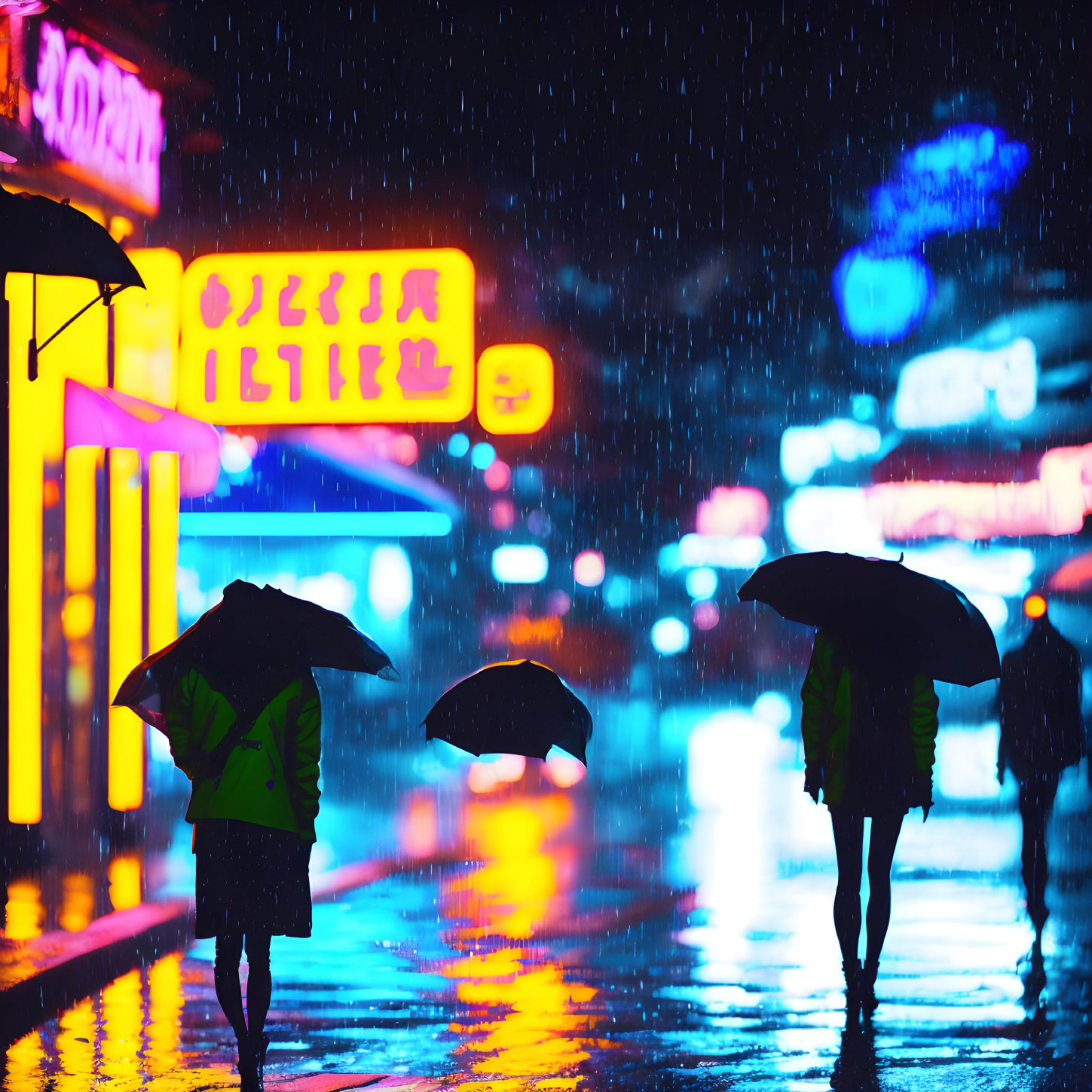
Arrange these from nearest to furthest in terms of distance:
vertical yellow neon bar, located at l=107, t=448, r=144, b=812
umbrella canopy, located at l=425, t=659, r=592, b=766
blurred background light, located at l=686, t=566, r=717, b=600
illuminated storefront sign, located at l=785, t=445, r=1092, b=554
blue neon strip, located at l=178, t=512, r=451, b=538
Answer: umbrella canopy, located at l=425, t=659, r=592, b=766 → vertical yellow neon bar, located at l=107, t=448, r=144, b=812 → blue neon strip, located at l=178, t=512, r=451, b=538 → illuminated storefront sign, located at l=785, t=445, r=1092, b=554 → blurred background light, located at l=686, t=566, r=717, b=600

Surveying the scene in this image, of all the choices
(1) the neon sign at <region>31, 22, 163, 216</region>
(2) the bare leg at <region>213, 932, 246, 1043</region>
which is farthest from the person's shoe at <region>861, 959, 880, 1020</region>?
(1) the neon sign at <region>31, 22, 163, 216</region>

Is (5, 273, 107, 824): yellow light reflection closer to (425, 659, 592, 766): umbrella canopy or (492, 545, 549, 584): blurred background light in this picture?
(425, 659, 592, 766): umbrella canopy

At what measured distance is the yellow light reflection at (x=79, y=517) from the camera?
439 inches

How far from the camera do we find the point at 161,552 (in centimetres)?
1248

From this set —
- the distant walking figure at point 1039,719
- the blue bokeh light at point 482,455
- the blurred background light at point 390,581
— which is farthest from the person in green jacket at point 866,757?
the blue bokeh light at point 482,455

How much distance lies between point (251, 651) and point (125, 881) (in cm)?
510

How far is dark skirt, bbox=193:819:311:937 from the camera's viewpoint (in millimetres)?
5371

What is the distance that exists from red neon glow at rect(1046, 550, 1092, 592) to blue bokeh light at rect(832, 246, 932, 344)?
8057mm

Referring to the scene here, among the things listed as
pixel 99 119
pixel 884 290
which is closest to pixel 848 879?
pixel 99 119

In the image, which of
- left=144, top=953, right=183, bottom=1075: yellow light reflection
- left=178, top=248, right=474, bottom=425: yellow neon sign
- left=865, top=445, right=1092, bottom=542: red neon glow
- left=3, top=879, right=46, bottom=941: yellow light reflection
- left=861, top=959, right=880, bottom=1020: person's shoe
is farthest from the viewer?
left=865, top=445, right=1092, bottom=542: red neon glow

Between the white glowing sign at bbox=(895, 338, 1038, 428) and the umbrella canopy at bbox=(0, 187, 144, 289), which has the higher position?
the white glowing sign at bbox=(895, 338, 1038, 428)

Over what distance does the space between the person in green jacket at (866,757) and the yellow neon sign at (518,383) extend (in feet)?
29.3

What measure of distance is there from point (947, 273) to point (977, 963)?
1634 inches

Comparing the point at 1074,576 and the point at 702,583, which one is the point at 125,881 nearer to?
the point at 1074,576
